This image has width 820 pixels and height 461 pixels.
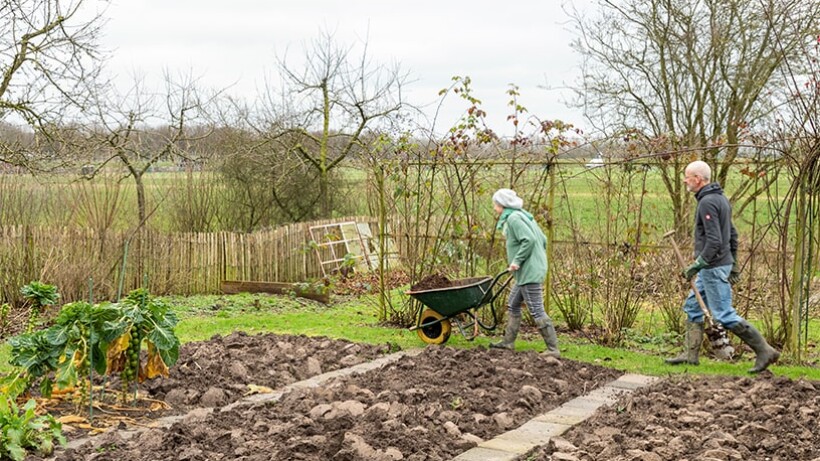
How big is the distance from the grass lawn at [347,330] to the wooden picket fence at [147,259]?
628mm

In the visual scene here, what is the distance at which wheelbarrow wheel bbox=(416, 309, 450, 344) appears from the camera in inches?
322

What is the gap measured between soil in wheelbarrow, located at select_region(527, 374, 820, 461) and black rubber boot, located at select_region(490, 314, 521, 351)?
1648 millimetres

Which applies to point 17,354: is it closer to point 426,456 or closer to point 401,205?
point 426,456

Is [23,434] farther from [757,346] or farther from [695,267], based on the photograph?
[757,346]

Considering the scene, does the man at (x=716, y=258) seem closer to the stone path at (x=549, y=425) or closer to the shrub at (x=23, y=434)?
the stone path at (x=549, y=425)

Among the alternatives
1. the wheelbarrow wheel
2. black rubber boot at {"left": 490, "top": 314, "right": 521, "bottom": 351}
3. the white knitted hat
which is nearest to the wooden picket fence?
the wheelbarrow wheel

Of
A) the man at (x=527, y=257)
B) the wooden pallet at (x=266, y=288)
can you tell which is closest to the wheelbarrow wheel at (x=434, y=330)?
the man at (x=527, y=257)

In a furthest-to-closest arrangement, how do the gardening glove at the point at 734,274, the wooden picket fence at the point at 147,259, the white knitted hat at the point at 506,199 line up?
the wooden picket fence at the point at 147,259, the white knitted hat at the point at 506,199, the gardening glove at the point at 734,274

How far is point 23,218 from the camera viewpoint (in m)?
12.4

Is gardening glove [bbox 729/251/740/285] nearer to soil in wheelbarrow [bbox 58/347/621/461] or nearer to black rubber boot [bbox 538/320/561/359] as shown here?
soil in wheelbarrow [bbox 58/347/621/461]

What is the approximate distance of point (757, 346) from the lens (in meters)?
6.80

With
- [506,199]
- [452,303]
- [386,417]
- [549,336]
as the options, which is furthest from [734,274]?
[386,417]

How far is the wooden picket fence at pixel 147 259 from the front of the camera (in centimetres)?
1055

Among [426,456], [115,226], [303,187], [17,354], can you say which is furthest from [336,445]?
[303,187]
